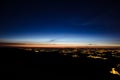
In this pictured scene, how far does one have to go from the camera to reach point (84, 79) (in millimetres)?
32094

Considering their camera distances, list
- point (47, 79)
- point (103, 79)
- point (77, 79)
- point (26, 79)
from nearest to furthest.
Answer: point (26, 79) < point (47, 79) < point (77, 79) < point (103, 79)

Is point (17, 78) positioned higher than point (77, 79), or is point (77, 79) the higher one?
point (17, 78)

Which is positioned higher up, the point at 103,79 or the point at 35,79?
the point at 35,79

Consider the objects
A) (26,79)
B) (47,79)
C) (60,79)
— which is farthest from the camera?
(60,79)

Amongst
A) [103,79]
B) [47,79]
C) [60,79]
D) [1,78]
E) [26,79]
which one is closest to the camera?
[1,78]

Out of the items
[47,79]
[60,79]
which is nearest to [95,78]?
[60,79]

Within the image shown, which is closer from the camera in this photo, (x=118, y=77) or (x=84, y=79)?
(x=84, y=79)

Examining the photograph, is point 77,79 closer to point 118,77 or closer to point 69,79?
point 69,79

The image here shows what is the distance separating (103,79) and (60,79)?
12.6 metres

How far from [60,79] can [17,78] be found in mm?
9381

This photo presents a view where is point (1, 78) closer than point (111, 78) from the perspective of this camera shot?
Yes

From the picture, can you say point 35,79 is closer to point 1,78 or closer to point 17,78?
point 17,78

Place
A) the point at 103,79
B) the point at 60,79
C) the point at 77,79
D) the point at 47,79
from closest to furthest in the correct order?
the point at 47,79, the point at 60,79, the point at 77,79, the point at 103,79

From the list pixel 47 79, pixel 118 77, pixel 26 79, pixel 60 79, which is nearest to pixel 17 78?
pixel 26 79
